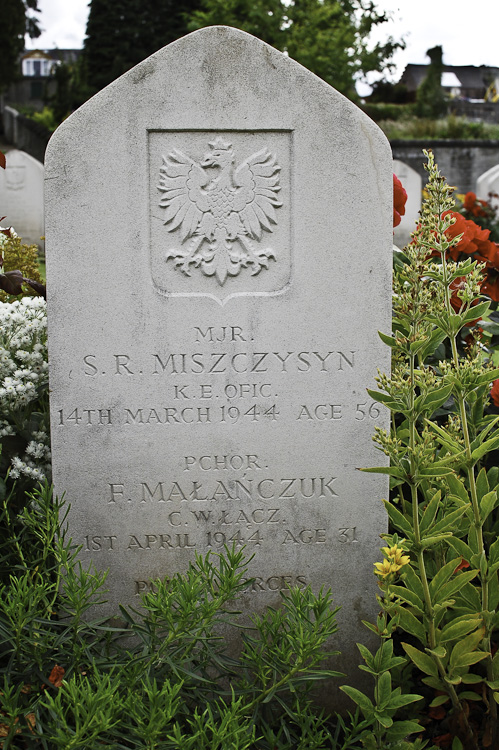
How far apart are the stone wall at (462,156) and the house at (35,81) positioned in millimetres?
18703

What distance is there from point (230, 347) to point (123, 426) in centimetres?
48

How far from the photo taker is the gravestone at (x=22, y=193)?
1357cm

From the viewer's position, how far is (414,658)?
2.18 m

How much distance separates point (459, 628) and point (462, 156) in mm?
22084

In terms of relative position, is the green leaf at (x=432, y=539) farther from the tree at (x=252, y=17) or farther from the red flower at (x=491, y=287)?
the tree at (x=252, y=17)

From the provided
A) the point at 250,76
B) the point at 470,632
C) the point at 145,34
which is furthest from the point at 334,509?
the point at 145,34

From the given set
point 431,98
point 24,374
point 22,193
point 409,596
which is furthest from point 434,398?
point 431,98

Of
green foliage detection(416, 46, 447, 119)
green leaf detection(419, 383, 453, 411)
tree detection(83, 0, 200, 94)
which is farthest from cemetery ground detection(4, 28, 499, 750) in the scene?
green foliage detection(416, 46, 447, 119)

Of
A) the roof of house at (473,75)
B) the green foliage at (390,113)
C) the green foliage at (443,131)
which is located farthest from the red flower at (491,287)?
the roof of house at (473,75)

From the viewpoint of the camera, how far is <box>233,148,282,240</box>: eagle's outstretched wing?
8.67ft

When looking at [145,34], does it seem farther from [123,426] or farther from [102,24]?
[123,426]

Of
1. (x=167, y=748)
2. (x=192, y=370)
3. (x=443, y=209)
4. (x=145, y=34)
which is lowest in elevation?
(x=167, y=748)

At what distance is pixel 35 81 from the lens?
59.1 metres

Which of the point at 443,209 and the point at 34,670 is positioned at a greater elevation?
the point at 443,209
